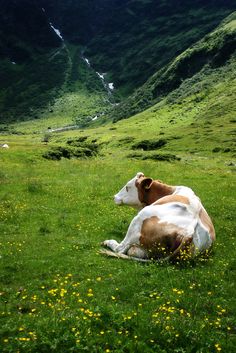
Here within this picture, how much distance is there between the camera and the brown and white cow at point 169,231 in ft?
45.9

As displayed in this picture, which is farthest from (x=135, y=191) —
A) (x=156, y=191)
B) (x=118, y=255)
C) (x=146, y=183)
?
(x=118, y=255)

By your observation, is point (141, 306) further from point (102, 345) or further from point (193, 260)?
point (193, 260)

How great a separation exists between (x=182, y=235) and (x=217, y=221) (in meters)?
6.76

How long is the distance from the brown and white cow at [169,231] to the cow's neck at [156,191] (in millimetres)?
748

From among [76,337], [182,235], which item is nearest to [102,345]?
[76,337]

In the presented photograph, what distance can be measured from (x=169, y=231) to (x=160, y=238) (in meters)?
0.37

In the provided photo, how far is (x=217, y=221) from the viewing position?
2020 centimetres

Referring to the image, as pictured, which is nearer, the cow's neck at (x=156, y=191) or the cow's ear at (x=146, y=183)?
the cow's neck at (x=156, y=191)

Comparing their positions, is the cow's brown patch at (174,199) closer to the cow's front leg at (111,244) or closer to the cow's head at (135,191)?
the cow's head at (135,191)

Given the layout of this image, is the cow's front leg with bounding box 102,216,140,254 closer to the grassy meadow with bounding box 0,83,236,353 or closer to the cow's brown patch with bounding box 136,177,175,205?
the grassy meadow with bounding box 0,83,236,353

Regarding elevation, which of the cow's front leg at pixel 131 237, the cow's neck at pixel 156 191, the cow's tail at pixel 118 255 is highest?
the cow's neck at pixel 156 191

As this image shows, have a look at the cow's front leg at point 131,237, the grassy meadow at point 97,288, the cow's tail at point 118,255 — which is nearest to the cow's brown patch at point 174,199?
the cow's front leg at point 131,237

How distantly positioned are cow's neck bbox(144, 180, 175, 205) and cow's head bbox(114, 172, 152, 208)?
226 mm

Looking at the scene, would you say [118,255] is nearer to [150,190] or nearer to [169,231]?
[169,231]
